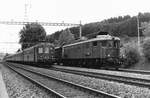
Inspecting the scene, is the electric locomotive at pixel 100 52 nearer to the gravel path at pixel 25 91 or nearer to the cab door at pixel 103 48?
the cab door at pixel 103 48

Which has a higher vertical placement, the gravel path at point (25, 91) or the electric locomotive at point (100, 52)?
the electric locomotive at point (100, 52)

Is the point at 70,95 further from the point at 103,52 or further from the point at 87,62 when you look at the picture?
the point at 87,62

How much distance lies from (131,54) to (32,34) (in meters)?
46.5

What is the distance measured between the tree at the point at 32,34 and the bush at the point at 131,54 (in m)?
44.1

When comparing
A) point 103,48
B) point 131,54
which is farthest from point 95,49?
point 131,54

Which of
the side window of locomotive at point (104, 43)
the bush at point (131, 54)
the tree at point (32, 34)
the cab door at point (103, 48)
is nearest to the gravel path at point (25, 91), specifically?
the cab door at point (103, 48)

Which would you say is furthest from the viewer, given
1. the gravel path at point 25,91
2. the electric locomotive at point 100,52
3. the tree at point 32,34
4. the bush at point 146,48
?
the tree at point 32,34

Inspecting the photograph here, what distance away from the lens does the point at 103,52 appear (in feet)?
76.7

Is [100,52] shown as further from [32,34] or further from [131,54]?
[32,34]

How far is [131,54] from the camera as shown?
2906 cm

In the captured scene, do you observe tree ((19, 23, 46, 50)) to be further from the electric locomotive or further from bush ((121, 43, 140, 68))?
bush ((121, 43, 140, 68))

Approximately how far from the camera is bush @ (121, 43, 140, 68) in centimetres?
2894

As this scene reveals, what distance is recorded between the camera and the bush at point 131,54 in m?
28.9

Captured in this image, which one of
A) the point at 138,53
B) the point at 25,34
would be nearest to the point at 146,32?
the point at 138,53
